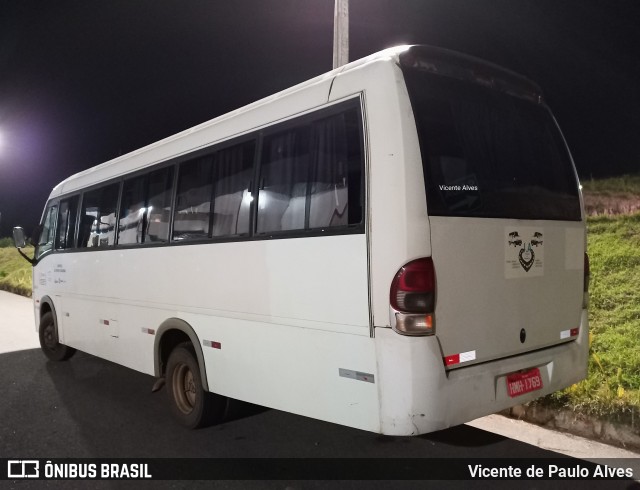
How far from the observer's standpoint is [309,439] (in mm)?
4766

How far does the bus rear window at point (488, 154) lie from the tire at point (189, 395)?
9.52 ft

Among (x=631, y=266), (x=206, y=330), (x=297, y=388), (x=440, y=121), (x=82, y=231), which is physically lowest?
(x=297, y=388)

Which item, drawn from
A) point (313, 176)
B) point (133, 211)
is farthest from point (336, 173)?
point (133, 211)

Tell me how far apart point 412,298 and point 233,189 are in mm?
2108

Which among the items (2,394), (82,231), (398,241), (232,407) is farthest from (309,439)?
(82,231)

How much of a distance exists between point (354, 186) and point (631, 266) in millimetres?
5640

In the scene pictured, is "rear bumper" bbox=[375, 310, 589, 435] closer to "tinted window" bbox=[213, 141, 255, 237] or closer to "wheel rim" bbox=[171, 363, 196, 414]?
"tinted window" bbox=[213, 141, 255, 237]

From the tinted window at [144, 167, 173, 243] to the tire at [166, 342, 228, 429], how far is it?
1220 mm

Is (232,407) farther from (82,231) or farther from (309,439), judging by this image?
(82,231)

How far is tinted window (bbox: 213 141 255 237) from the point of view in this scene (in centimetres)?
451

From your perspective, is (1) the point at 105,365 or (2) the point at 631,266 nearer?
(2) the point at 631,266

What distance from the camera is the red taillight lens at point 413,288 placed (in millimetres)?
3254

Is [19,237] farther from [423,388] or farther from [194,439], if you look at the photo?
[423,388]

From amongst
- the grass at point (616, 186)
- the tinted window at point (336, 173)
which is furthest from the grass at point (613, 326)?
the tinted window at point (336, 173)
